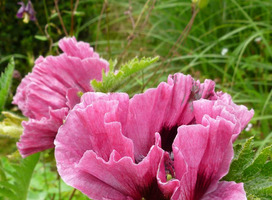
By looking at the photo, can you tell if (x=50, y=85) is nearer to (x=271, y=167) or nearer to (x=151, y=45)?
(x=271, y=167)

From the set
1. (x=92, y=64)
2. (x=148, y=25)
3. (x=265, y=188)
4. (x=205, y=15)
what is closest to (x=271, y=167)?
(x=265, y=188)

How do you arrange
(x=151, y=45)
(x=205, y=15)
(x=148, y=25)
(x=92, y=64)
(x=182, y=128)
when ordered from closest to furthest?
(x=182, y=128)
(x=92, y=64)
(x=205, y=15)
(x=151, y=45)
(x=148, y=25)

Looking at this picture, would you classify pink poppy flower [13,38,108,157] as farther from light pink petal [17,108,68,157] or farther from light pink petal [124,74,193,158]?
light pink petal [124,74,193,158]

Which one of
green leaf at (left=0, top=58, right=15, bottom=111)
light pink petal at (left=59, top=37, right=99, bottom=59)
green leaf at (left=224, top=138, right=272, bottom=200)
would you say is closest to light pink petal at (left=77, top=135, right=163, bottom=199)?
green leaf at (left=224, top=138, right=272, bottom=200)

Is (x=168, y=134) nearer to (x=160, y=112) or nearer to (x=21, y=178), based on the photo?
(x=160, y=112)

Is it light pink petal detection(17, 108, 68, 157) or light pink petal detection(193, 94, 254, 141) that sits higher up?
light pink petal detection(193, 94, 254, 141)

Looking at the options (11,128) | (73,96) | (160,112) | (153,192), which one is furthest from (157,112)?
(11,128)

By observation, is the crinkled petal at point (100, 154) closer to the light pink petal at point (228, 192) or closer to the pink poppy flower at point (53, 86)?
the light pink petal at point (228, 192)
